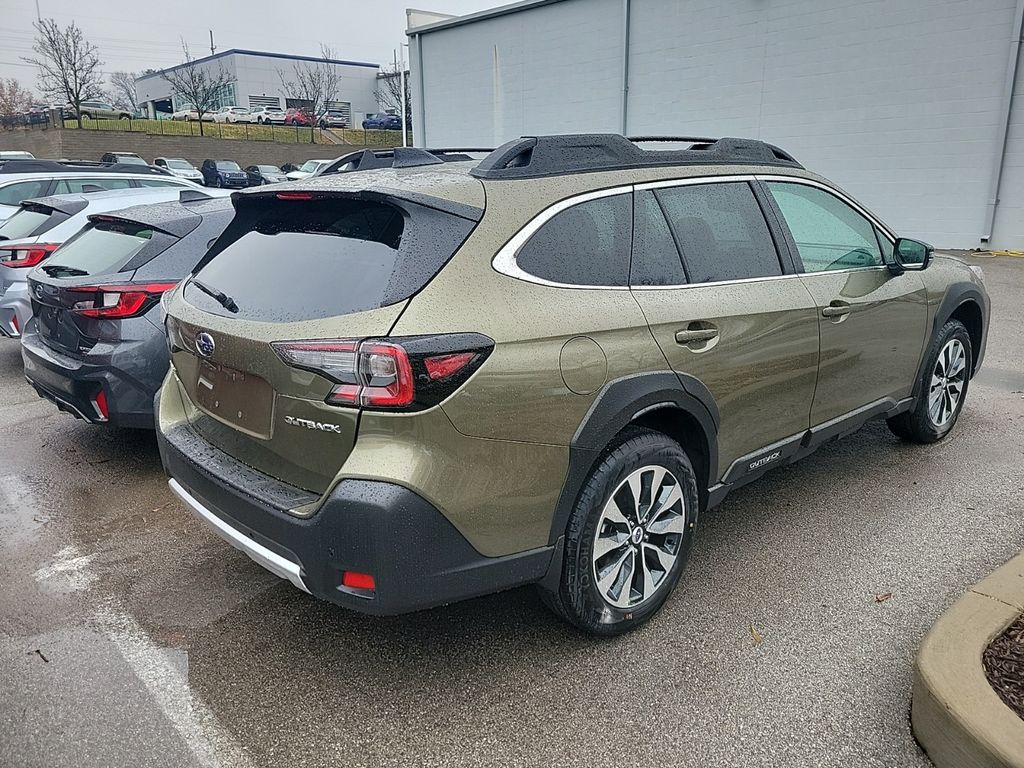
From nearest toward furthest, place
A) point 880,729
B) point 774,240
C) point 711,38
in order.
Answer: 1. point 880,729
2. point 774,240
3. point 711,38

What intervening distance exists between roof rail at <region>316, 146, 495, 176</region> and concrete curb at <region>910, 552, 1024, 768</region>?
2.64 metres

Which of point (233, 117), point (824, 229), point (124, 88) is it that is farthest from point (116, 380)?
point (124, 88)

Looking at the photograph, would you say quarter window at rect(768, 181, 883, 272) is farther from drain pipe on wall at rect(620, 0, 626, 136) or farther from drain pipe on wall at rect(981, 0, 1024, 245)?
drain pipe on wall at rect(620, 0, 626, 136)

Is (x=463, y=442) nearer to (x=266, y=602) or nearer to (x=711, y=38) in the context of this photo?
(x=266, y=602)

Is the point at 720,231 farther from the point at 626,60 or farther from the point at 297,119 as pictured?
the point at 297,119

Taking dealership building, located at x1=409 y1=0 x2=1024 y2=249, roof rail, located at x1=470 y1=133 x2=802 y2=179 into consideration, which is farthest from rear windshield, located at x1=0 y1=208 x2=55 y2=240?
dealership building, located at x1=409 y1=0 x2=1024 y2=249

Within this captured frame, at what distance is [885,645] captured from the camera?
295 cm

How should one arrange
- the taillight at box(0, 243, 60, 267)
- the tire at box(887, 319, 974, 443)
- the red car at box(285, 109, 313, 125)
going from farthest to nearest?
the red car at box(285, 109, 313, 125)
the taillight at box(0, 243, 60, 267)
the tire at box(887, 319, 974, 443)

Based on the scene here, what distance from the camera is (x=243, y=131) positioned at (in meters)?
47.2

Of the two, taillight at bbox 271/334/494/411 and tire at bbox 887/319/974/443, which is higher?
taillight at bbox 271/334/494/411

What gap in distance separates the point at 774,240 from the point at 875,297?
82 centimetres

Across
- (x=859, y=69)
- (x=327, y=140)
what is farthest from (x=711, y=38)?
(x=327, y=140)

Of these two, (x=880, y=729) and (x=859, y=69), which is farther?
(x=859, y=69)

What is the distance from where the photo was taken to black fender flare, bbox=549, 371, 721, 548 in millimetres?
2623
